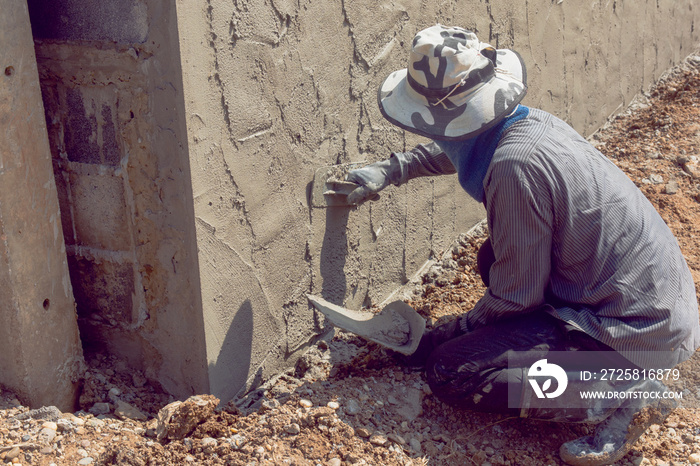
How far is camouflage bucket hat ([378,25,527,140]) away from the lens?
192 cm

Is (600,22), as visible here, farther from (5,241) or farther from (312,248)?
(5,241)

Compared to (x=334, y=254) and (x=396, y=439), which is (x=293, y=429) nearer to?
(x=396, y=439)

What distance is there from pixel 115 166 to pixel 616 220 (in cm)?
153

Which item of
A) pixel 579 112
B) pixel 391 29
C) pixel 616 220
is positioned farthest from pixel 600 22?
pixel 616 220

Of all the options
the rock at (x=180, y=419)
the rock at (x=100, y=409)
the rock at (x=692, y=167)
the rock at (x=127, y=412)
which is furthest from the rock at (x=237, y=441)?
the rock at (x=692, y=167)

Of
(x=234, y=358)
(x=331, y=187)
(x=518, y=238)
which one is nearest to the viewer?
(x=518, y=238)

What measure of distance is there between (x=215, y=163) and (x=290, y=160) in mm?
345

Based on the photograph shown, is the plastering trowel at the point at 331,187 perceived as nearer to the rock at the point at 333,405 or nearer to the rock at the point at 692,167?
the rock at the point at 333,405

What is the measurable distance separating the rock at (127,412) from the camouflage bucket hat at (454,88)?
1244mm

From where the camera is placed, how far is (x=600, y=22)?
13.9 feet

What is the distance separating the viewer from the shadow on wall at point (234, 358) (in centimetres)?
212

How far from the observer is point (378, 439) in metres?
1.99

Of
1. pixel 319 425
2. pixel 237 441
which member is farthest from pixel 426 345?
pixel 237 441

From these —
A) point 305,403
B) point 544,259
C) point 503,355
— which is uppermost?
point 544,259
